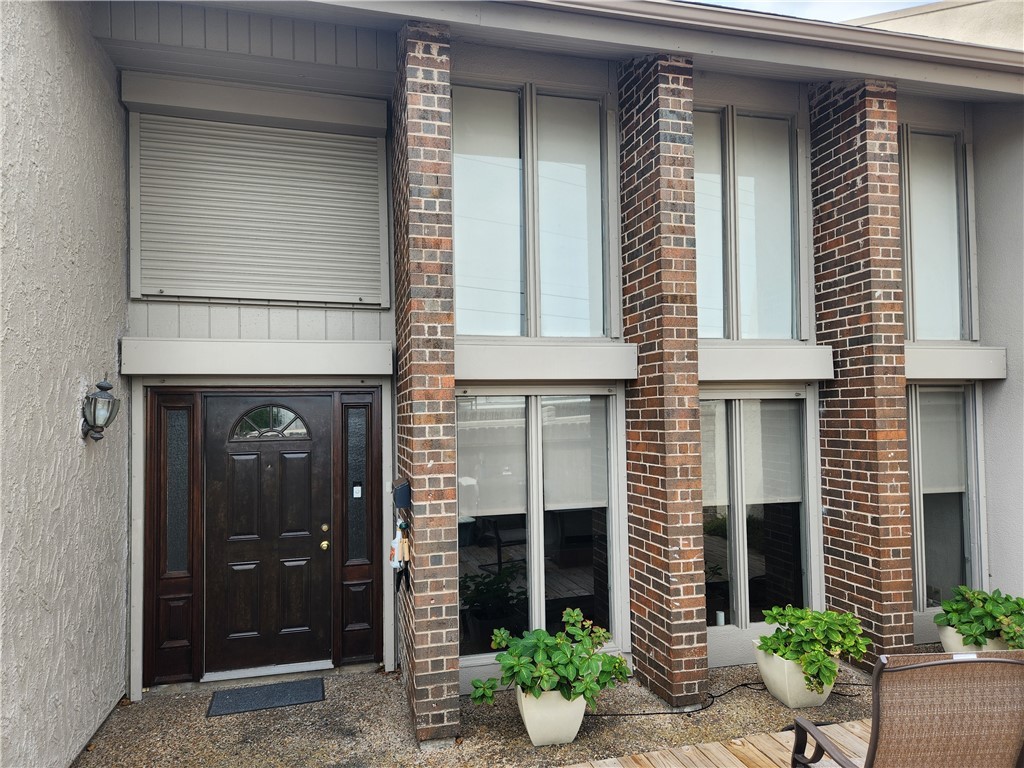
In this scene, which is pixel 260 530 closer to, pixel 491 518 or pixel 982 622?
pixel 491 518

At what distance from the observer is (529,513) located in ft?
14.8

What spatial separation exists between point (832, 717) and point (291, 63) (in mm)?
5602

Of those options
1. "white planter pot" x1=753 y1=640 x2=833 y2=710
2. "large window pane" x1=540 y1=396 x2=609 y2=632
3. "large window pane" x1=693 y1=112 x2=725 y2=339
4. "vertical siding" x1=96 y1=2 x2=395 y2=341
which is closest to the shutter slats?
"vertical siding" x1=96 y1=2 x2=395 y2=341

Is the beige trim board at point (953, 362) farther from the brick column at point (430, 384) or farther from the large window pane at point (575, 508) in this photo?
the brick column at point (430, 384)

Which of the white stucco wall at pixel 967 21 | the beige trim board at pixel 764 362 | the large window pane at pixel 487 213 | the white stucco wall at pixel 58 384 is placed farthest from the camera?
the white stucco wall at pixel 967 21

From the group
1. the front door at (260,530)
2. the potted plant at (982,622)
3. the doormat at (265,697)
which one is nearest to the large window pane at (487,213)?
the front door at (260,530)

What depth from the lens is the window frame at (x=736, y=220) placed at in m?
4.93

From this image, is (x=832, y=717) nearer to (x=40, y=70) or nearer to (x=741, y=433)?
(x=741, y=433)

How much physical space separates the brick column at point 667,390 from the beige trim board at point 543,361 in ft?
0.61

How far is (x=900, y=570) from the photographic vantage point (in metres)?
4.54

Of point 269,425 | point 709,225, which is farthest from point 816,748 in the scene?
point 269,425

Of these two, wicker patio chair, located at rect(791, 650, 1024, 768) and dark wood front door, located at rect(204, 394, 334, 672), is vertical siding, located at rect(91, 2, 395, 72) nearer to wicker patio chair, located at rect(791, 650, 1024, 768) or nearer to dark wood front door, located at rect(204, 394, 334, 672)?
dark wood front door, located at rect(204, 394, 334, 672)

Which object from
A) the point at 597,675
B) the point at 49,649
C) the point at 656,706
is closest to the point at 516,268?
the point at 597,675

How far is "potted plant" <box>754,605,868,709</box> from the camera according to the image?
397 centimetres
